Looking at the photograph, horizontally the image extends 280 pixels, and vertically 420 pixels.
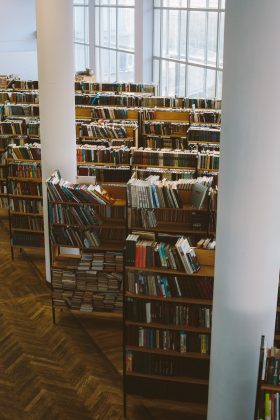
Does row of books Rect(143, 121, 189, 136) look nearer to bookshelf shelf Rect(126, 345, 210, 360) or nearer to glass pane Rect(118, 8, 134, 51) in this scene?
bookshelf shelf Rect(126, 345, 210, 360)

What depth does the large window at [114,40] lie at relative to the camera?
19.9m

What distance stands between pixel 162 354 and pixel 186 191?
2.30 meters

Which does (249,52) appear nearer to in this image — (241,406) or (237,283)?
(237,283)

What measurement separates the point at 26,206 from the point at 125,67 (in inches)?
485

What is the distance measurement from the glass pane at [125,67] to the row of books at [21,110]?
25.8ft

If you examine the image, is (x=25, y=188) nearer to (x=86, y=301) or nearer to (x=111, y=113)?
(x=86, y=301)

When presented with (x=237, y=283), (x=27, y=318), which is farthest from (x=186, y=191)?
(x=237, y=283)

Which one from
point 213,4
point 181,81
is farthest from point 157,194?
point 181,81

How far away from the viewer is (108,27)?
21.0 metres

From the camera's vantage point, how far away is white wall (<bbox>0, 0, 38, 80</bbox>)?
23.5 metres

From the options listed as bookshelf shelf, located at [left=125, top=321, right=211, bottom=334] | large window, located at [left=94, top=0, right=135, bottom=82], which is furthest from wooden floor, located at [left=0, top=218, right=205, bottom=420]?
large window, located at [left=94, top=0, right=135, bottom=82]

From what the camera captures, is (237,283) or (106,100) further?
(106,100)

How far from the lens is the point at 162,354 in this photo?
600 centimetres

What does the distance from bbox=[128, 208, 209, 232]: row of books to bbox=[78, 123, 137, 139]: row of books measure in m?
3.93
